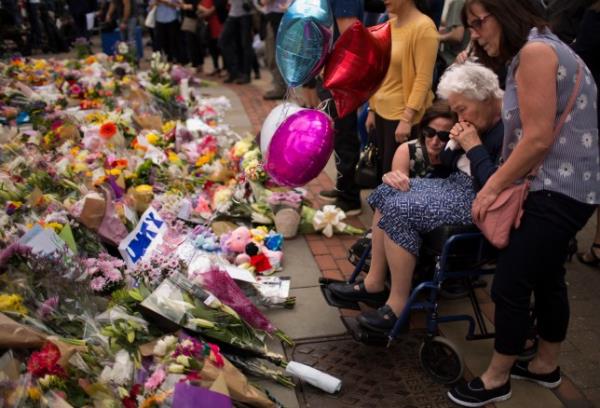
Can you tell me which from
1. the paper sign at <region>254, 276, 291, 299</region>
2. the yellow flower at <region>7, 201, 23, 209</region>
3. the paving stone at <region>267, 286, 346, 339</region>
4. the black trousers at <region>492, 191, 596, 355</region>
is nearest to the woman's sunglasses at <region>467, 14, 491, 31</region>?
the black trousers at <region>492, 191, 596, 355</region>

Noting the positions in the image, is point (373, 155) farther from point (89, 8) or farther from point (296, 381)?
point (89, 8)

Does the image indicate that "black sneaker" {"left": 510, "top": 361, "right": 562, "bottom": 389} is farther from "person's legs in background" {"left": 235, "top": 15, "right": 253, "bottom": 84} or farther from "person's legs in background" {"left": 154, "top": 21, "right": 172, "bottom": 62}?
"person's legs in background" {"left": 154, "top": 21, "right": 172, "bottom": 62}

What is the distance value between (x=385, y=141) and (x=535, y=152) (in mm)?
1703

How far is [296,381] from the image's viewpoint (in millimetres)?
2783

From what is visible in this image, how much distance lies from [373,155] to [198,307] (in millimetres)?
1773

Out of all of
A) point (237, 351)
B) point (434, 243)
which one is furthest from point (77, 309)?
point (434, 243)

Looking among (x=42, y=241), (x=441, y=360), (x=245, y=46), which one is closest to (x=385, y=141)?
(x=441, y=360)

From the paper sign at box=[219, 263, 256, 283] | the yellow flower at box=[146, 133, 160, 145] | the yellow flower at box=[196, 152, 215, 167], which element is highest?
the yellow flower at box=[146, 133, 160, 145]

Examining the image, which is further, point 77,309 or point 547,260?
point 77,309

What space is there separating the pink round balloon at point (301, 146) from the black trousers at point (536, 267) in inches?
39.5

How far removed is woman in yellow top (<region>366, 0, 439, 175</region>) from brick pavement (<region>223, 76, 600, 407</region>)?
2.96 feet

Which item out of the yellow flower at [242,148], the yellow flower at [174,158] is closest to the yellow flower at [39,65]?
the yellow flower at [174,158]

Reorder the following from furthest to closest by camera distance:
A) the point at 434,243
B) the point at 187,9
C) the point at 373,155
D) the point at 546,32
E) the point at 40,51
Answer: the point at 40,51 < the point at 187,9 < the point at 373,155 < the point at 434,243 < the point at 546,32

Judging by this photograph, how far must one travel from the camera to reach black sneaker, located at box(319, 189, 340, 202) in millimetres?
4957
